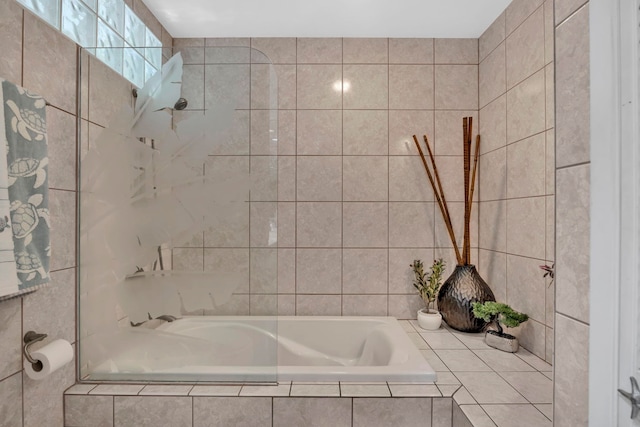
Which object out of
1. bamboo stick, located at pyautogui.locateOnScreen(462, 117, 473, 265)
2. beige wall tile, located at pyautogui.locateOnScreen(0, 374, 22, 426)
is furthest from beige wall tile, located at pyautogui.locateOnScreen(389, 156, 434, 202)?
beige wall tile, located at pyautogui.locateOnScreen(0, 374, 22, 426)

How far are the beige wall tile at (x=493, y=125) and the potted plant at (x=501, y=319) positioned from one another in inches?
34.6

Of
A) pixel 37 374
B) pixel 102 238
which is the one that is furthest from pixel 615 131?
pixel 37 374

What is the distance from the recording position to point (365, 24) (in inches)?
75.6

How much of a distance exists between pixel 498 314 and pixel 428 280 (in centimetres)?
43

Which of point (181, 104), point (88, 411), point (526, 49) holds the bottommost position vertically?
point (88, 411)

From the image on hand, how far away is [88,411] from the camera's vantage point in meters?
1.20

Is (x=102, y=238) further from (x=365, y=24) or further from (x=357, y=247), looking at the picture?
(x=365, y=24)

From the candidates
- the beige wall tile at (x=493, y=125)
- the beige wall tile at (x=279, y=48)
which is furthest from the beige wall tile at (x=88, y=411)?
the beige wall tile at (x=493, y=125)

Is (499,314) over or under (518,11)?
under

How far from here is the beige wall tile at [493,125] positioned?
5.90 ft

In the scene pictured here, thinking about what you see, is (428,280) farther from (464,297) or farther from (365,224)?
(365,224)

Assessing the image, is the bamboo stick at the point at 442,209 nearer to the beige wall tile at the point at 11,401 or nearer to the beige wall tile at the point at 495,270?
the beige wall tile at the point at 495,270

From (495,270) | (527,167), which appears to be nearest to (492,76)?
(527,167)

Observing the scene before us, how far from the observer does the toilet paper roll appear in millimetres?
1031
